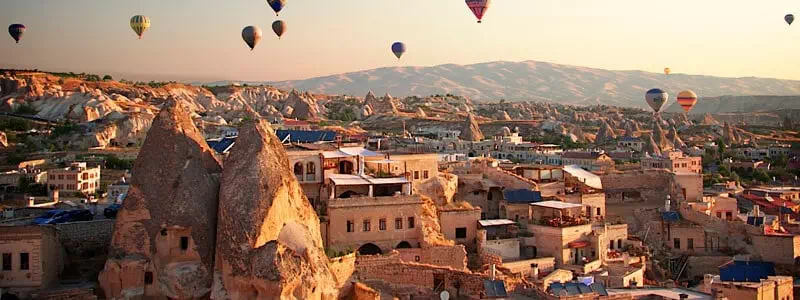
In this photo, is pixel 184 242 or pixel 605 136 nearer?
pixel 184 242

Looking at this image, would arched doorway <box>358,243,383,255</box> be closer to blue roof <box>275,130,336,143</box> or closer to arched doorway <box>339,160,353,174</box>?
arched doorway <box>339,160,353,174</box>

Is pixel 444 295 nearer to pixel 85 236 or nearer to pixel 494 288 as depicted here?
pixel 494 288

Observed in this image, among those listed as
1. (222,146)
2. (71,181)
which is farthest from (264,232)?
(71,181)

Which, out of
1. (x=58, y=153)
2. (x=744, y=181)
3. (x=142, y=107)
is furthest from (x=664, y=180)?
(x=142, y=107)

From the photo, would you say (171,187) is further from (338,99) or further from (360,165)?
(338,99)

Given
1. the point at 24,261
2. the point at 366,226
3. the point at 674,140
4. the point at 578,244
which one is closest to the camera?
the point at 24,261

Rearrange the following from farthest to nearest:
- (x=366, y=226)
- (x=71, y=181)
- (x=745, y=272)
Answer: (x=71, y=181) → (x=745, y=272) → (x=366, y=226)
